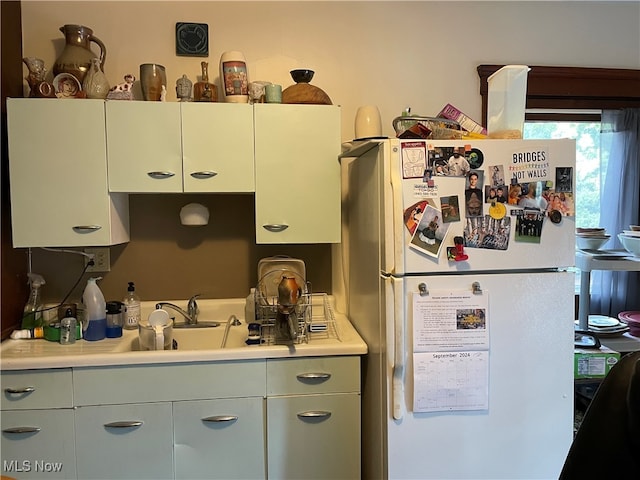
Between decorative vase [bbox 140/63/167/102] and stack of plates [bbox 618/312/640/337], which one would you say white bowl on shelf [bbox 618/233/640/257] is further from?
decorative vase [bbox 140/63/167/102]

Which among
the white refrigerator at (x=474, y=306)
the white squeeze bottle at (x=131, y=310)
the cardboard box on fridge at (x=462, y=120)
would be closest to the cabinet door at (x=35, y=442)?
the white squeeze bottle at (x=131, y=310)

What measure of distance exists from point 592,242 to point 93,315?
8.26ft

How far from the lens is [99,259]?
2303mm

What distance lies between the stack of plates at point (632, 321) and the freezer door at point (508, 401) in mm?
1180

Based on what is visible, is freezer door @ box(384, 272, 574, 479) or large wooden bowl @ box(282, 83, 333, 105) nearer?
freezer door @ box(384, 272, 574, 479)

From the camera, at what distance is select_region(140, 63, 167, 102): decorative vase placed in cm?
209

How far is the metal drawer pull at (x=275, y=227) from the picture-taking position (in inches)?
82.1

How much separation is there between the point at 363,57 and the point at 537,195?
1.19 m

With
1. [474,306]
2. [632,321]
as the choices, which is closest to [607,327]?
[632,321]

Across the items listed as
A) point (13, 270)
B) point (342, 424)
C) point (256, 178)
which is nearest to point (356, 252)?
point (256, 178)

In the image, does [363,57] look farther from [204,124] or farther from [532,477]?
[532,477]

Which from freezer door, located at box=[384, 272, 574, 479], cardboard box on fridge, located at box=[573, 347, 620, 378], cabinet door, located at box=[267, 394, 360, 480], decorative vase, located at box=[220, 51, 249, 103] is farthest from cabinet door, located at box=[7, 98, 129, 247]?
cardboard box on fridge, located at box=[573, 347, 620, 378]

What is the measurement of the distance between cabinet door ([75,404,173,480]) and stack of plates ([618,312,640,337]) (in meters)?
2.42

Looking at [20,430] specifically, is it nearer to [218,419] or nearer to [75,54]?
[218,419]
